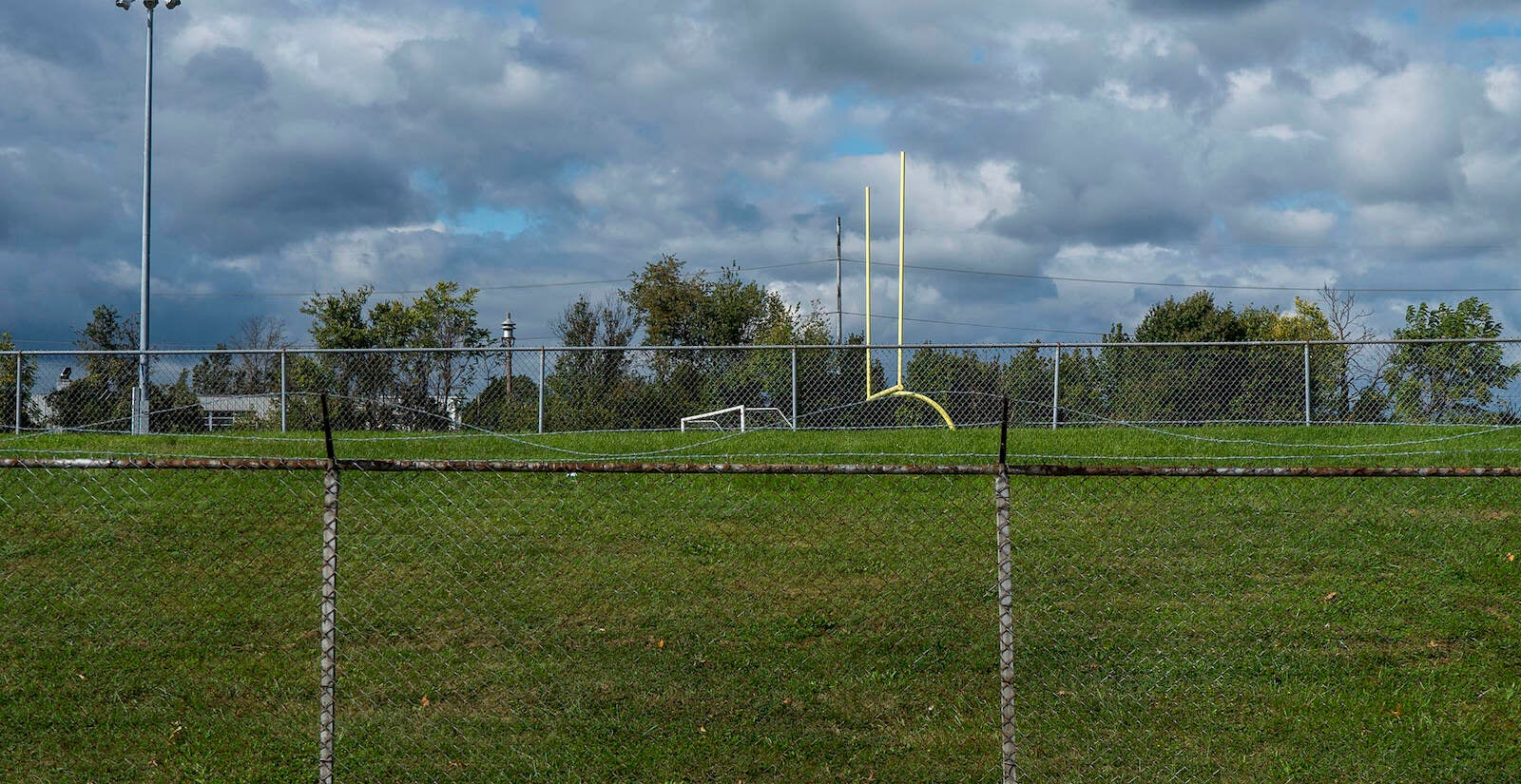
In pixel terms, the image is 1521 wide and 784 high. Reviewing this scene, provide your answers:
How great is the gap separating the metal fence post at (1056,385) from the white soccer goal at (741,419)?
325cm

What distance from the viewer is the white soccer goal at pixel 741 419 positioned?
46.2 feet

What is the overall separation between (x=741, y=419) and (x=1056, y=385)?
393cm

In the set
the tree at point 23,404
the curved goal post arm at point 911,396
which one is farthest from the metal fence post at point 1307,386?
the tree at point 23,404

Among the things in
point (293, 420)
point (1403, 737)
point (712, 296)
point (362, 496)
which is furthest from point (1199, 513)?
point (712, 296)

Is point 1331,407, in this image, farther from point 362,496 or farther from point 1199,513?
point 362,496

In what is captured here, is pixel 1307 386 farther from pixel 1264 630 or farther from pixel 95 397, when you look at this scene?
pixel 95 397

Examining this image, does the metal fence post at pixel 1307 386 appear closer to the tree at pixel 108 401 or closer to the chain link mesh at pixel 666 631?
the chain link mesh at pixel 666 631

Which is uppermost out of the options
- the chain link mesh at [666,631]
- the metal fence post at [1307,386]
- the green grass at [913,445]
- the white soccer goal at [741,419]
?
the metal fence post at [1307,386]

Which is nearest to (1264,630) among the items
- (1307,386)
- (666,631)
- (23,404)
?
(666,631)

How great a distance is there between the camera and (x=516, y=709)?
601 centimetres

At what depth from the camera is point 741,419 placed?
14.3 meters

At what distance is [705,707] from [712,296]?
86.3ft

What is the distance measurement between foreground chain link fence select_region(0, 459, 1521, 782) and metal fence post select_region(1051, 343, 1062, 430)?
11.1 feet

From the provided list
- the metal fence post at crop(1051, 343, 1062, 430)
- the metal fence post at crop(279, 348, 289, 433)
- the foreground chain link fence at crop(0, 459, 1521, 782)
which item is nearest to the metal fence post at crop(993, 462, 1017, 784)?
the foreground chain link fence at crop(0, 459, 1521, 782)
